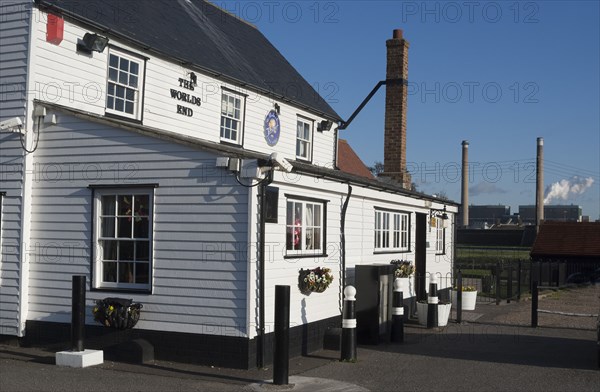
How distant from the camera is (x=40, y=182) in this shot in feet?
42.6

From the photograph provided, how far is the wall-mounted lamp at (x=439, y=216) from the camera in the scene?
20281 mm

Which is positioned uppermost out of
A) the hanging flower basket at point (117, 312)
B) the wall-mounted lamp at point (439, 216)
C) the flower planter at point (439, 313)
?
the wall-mounted lamp at point (439, 216)

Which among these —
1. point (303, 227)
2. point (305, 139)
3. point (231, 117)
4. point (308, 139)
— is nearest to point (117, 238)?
point (303, 227)

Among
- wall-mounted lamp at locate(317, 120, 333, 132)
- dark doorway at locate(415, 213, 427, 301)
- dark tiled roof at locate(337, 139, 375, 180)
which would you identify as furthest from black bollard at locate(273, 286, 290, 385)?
dark tiled roof at locate(337, 139, 375, 180)

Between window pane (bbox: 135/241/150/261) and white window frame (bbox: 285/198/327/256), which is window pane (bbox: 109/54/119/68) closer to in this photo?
window pane (bbox: 135/241/150/261)

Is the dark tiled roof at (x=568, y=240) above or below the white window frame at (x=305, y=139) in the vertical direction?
below

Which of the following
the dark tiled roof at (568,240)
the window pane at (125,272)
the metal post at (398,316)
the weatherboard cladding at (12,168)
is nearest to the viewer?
the window pane at (125,272)

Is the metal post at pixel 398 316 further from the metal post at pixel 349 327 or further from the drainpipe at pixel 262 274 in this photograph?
the drainpipe at pixel 262 274

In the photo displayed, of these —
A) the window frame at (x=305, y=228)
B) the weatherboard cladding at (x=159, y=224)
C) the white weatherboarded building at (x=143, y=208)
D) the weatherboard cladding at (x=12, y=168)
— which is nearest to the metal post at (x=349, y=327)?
the white weatherboarded building at (x=143, y=208)

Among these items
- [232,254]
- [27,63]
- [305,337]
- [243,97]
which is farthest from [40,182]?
[243,97]

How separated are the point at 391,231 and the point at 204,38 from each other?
718 centimetres

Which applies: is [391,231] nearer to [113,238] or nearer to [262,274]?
[262,274]

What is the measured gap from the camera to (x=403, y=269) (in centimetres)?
1755

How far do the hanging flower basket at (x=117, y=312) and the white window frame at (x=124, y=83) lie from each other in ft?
14.9
